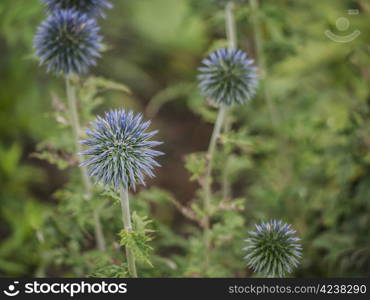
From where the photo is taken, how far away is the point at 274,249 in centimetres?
145

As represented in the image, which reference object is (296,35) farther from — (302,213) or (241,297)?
(241,297)

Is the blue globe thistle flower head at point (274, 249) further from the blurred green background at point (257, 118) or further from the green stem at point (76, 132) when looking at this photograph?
the green stem at point (76, 132)

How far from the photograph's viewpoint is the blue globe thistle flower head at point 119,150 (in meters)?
1.33

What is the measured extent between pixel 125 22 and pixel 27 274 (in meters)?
2.94

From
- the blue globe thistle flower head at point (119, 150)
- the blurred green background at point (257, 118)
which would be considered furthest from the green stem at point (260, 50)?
the blue globe thistle flower head at point (119, 150)

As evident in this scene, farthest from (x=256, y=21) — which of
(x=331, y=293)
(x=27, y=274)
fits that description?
(x=27, y=274)

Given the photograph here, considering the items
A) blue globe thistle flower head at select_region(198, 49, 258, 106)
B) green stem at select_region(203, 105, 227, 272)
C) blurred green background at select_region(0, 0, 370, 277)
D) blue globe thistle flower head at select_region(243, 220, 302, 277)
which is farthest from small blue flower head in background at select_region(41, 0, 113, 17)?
blue globe thistle flower head at select_region(243, 220, 302, 277)

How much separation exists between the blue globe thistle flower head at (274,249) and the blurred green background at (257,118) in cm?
40

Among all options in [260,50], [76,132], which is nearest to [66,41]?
[76,132]

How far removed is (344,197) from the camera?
2.26 m

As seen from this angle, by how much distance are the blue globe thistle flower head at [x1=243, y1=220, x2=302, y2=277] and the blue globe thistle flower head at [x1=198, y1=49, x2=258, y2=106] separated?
1.98 ft

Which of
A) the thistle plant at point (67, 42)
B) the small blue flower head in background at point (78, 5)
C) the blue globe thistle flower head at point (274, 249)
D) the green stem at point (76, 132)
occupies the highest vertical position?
the small blue flower head in background at point (78, 5)

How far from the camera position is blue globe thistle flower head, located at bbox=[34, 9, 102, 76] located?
5.87 ft

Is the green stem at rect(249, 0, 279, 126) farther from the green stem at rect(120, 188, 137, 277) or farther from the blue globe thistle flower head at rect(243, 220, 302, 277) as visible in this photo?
the green stem at rect(120, 188, 137, 277)
